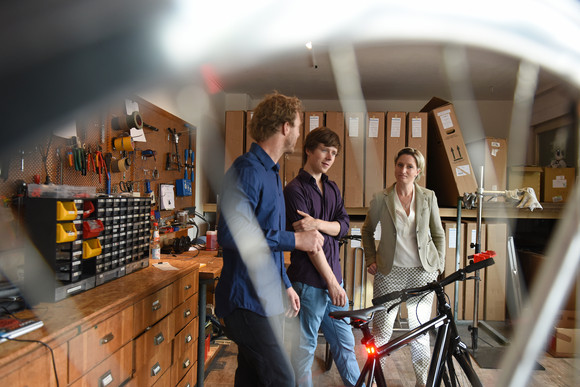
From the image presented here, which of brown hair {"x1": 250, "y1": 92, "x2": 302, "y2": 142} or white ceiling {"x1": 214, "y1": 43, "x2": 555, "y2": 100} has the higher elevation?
white ceiling {"x1": 214, "y1": 43, "x2": 555, "y2": 100}

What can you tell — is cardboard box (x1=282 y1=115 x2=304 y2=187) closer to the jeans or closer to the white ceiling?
the white ceiling

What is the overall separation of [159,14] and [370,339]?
4.97 ft

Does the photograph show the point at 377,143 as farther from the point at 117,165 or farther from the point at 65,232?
the point at 65,232

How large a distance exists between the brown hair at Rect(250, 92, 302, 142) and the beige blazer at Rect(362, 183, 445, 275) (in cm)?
90

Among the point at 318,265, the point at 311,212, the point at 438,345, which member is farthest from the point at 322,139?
the point at 438,345

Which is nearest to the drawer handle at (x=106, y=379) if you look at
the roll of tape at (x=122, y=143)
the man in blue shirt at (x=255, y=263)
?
the man in blue shirt at (x=255, y=263)

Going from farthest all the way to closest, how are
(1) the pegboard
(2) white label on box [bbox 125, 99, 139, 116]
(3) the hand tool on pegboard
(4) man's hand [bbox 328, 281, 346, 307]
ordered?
(3) the hand tool on pegboard < (2) white label on box [bbox 125, 99, 139, 116] < (4) man's hand [bbox 328, 281, 346, 307] < (1) the pegboard

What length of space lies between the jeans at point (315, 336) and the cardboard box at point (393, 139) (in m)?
1.73

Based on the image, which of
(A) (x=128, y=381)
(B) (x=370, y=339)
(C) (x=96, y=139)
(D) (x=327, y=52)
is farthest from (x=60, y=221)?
(D) (x=327, y=52)

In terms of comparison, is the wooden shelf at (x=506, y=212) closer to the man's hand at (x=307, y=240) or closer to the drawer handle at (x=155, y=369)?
the man's hand at (x=307, y=240)

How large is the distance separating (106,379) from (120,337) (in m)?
0.11

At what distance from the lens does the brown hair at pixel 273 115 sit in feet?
3.32

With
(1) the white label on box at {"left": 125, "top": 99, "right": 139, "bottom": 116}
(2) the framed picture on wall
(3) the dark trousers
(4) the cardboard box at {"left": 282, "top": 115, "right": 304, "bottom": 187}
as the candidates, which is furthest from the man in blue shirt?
(2) the framed picture on wall

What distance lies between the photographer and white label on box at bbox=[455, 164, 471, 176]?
9.04 feet
